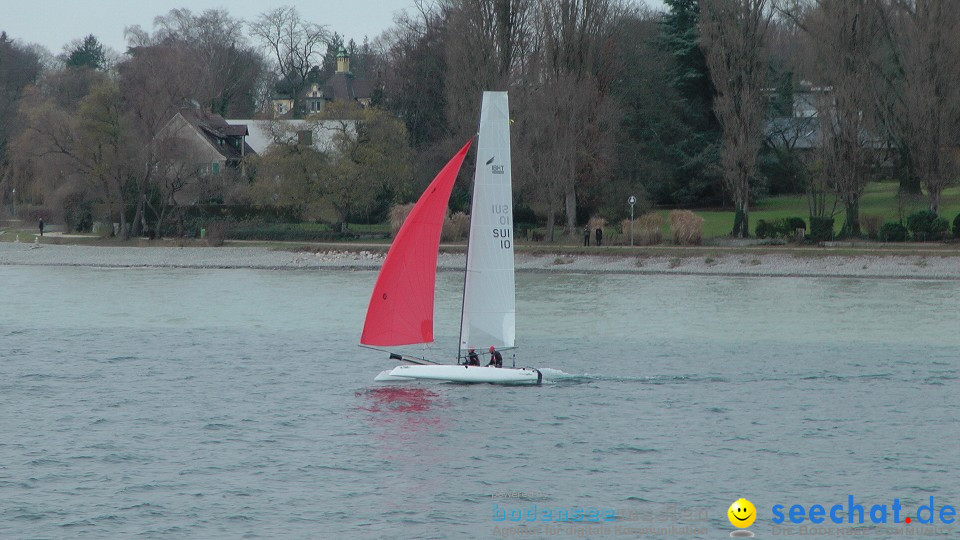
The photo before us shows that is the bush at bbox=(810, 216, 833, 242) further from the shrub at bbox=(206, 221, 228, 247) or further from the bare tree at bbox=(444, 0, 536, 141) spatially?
the shrub at bbox=(206, 221, 228, 247)

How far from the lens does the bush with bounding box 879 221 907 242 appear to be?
55781mm

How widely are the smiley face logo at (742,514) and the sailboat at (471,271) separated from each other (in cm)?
815

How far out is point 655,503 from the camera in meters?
17.2

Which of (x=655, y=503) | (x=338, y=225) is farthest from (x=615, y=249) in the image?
(x=655, y=503)

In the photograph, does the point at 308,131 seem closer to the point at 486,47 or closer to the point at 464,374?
the point at 486,47

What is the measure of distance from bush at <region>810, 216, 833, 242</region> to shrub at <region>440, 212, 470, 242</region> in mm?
17062

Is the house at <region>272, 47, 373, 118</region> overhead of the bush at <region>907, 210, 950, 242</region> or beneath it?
overhead

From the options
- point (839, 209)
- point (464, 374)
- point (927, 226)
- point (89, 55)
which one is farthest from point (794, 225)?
point (89, 55)

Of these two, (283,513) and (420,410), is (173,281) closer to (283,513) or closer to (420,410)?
(420,410)

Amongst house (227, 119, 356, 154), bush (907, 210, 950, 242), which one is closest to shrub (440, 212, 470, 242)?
house (227, 119, 356, 154)

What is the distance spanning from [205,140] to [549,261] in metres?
34.7

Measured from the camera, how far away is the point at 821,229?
185 feet

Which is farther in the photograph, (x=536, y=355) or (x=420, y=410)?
(x=536, y=355)

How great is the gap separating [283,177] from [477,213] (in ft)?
148
